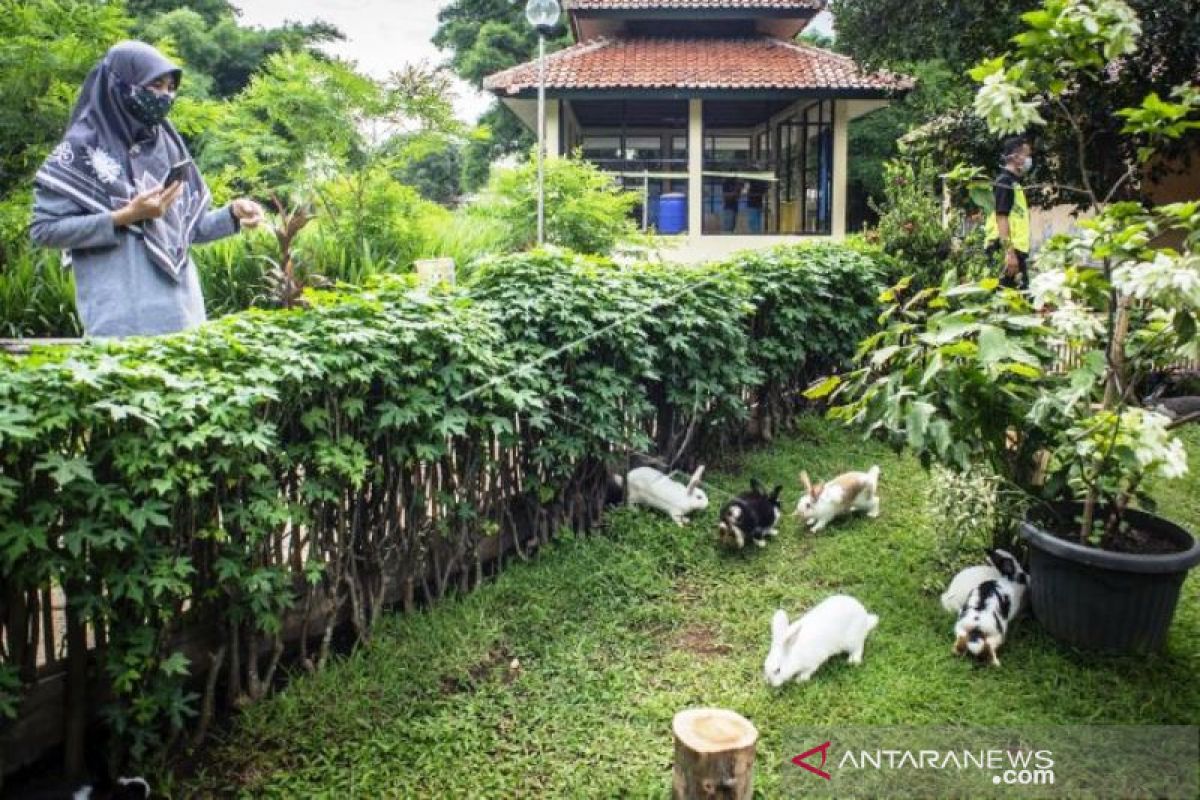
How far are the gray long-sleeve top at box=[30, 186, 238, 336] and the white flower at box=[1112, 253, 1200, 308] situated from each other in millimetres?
3544

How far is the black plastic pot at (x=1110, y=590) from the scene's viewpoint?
3352 mm

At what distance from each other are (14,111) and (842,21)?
26.8 feet

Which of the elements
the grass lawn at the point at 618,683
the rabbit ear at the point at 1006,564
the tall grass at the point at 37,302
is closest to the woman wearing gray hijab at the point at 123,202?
the grass lawn at the point at 618,683

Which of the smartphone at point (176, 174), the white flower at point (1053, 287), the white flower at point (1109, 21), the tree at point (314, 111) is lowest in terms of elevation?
the white flower at point (1053, 287)

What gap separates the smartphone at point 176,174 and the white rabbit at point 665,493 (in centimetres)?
279

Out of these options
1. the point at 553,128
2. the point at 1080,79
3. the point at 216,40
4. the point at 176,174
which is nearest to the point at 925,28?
the point at 1080,79

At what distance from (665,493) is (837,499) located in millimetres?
987

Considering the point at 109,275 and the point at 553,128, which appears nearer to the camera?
the point at 109,275

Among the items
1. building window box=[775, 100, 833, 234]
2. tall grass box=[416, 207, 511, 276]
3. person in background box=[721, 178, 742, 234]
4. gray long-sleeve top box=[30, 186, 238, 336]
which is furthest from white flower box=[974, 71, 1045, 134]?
person in background box=[721, 178, 742, 234]

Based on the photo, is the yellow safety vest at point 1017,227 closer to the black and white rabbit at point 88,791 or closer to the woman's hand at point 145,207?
the woman's hand at point 145,207

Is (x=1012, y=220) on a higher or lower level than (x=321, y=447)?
higher

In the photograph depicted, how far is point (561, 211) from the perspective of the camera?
859 centimetres

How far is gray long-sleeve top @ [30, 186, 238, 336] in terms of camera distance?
10.5 feet

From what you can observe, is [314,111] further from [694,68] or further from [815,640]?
[694,68]
